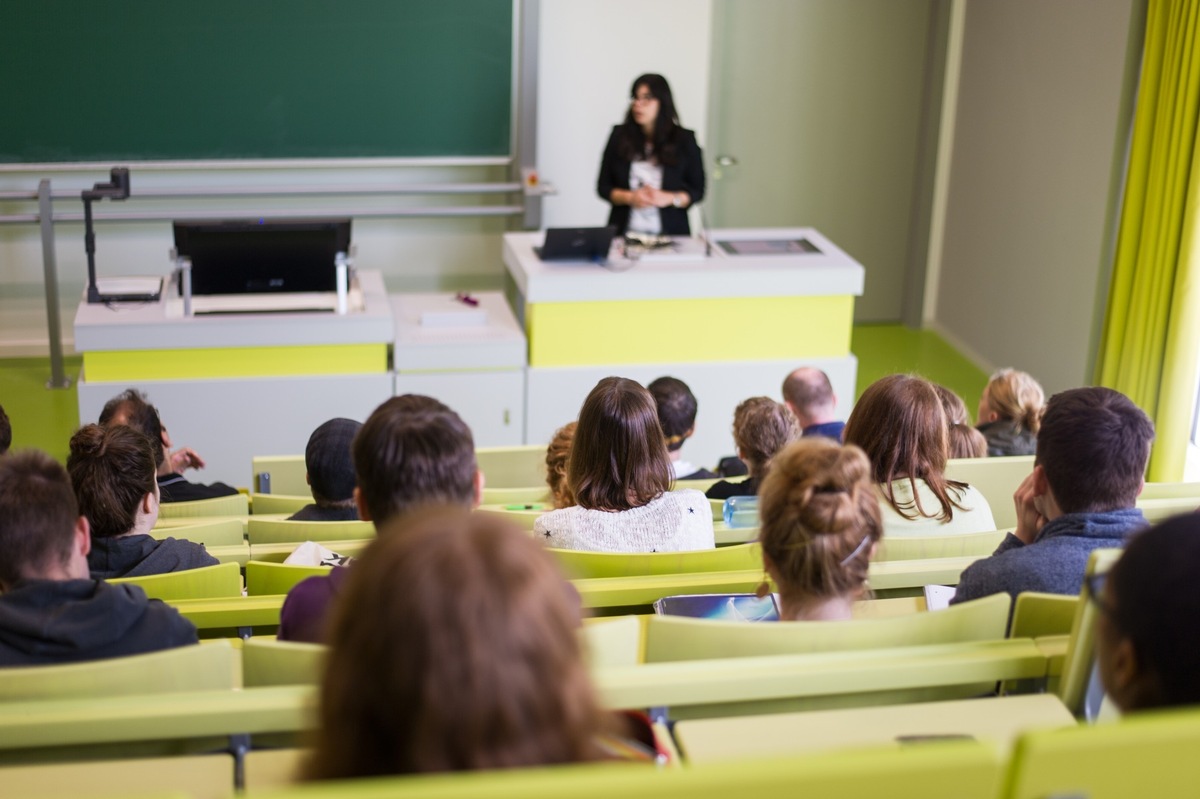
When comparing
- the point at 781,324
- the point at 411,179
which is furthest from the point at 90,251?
the point at 781,324

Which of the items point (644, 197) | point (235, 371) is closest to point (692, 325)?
point (644, 197)

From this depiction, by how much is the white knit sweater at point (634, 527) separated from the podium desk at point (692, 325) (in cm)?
252

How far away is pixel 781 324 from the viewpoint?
5.86m

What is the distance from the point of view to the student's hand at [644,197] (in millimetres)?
6172

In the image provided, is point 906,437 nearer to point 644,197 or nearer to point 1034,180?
point 644,197

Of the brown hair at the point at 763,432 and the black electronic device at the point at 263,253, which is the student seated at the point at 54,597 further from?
the black electronic device at the point at 263,253

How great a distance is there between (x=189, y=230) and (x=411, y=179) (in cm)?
199

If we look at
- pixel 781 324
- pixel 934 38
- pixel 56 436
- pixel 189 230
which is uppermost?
pixel 934 38

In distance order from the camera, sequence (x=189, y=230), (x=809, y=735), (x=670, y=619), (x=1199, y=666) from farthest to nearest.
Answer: (x=189, y=230), (x=670, y=619), (x=809, y=735), (x=1199, y=666)

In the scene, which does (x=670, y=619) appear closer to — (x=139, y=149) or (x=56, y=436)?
(x=56, y=436)

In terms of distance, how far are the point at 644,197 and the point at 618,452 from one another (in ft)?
10.7

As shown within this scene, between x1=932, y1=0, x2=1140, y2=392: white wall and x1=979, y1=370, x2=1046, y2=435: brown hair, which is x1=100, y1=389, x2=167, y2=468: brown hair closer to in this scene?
x1=979, y1=370, x2=1046, y2=435: brown hair

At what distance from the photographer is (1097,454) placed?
249cm

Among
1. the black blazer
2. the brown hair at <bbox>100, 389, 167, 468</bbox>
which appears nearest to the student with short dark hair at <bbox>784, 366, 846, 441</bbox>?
the brown hair at <bbox>100, 389, 167, 468</bbox>
